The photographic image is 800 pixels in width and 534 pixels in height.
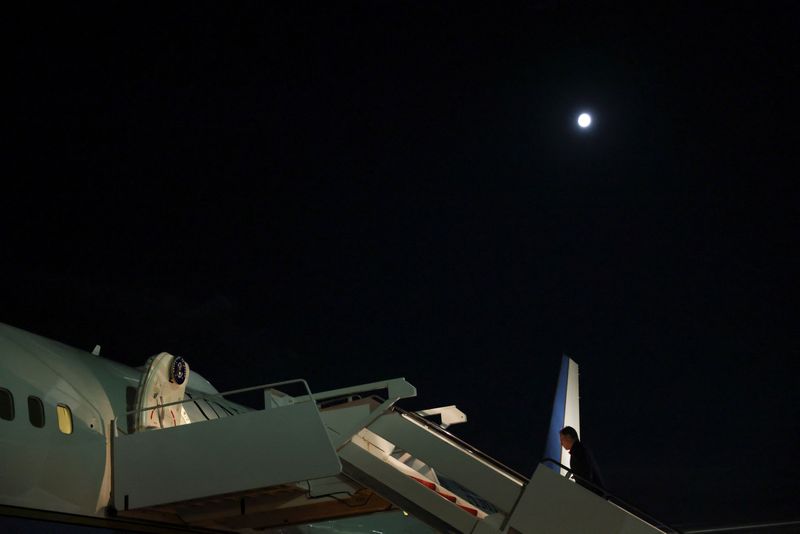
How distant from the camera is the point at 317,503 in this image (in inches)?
371

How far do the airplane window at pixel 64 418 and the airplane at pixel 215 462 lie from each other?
0.01m

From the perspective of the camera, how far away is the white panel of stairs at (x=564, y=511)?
278 inches

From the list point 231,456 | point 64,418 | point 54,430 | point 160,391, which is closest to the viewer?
point 231,456

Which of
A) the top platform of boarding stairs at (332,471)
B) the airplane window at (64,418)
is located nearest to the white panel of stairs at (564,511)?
the top platform of boarding stairs at (332,471)

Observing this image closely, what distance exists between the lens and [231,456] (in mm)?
7371

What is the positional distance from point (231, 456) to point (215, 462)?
17cm

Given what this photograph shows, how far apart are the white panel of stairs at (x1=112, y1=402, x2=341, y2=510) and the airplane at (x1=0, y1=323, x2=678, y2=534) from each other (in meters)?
0.01

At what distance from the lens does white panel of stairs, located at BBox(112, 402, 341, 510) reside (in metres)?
7.17

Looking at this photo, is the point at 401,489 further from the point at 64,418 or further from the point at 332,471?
the point at 64,418

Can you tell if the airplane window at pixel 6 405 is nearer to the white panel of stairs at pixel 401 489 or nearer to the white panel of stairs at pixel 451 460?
the white panel of stairs at pixel 401 489

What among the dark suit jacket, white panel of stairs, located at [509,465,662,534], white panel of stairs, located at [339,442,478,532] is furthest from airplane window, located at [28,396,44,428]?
the dark suit jacket

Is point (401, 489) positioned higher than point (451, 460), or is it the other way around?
point (451, 460)

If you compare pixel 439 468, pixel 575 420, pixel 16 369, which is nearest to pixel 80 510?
pixel 16 369

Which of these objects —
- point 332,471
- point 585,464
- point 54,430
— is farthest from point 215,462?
point 585,464
